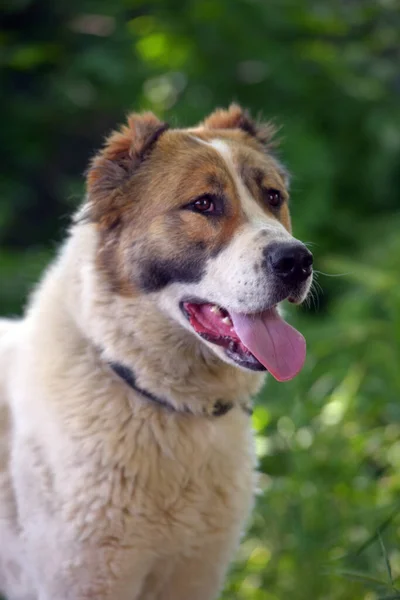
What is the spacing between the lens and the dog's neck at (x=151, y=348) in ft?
9.51

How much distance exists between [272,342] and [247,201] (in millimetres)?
509

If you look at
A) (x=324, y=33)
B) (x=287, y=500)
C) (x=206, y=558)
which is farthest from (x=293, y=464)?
(x=324, y=33)

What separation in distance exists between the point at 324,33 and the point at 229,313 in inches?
254

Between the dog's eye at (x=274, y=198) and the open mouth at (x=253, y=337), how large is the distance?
0.45 metres

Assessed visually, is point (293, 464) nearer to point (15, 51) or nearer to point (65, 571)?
point (65, 571)

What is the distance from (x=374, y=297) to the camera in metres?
5.89

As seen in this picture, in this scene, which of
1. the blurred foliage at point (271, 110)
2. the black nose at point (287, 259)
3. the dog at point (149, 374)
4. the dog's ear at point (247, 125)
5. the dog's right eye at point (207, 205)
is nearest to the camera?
the black nose at point (287, 259)

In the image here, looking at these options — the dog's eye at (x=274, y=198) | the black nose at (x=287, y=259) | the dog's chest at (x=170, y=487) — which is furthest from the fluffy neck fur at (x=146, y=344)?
the dog's eye at (x=274, y=198)

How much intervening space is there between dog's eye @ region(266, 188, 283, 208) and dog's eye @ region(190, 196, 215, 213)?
0.89ft

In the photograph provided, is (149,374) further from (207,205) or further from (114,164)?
(114,164)

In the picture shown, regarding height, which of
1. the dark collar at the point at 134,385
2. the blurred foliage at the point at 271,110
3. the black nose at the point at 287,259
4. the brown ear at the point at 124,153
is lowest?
the blurred foliage at the point at 271,110

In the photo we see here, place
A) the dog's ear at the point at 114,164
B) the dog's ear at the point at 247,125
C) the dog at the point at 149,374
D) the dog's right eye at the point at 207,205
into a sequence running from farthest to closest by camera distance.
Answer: the dog's ear at the point at 247,125
the dog's ear at the point at 114,164
the dog's right eye at the point at 207,205
the dog at the point at 149,374

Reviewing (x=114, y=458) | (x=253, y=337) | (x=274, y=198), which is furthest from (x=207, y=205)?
(x=114, y=458)

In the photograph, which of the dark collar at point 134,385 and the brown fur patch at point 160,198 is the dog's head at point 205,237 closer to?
the brown fur patch at point 160,198
